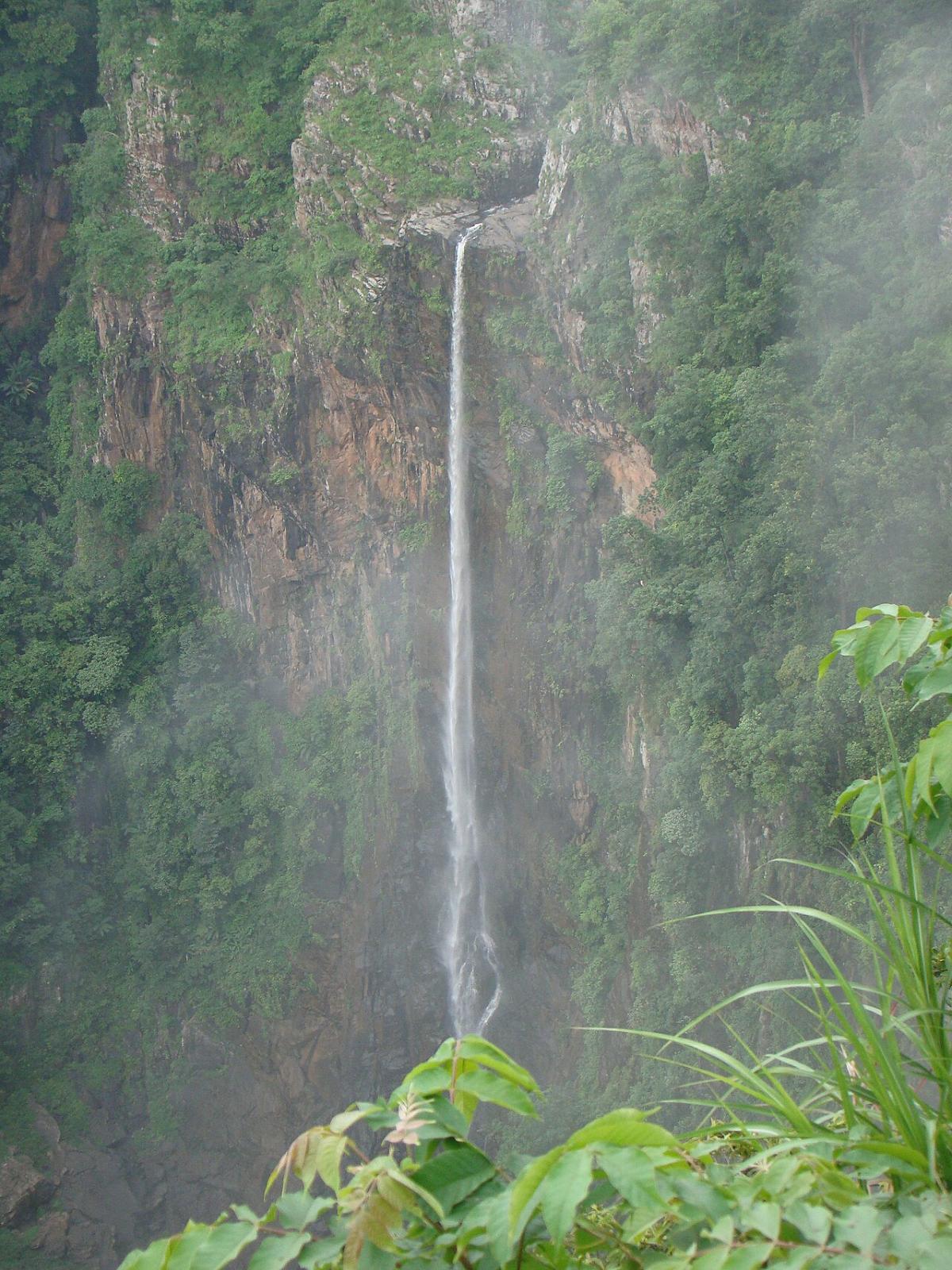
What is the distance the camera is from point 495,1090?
1.43 m

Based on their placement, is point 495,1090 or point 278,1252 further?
point 495,1090

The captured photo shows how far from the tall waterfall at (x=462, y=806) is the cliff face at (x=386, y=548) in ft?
0.54

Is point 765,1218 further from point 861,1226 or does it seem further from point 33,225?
point 33,225

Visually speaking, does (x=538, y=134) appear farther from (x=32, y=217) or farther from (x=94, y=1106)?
(x=94, y=1106)

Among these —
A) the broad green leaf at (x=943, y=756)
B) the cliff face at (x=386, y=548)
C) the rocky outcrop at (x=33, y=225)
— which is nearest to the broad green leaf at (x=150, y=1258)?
the broad green leaf at (x=943, y=756)

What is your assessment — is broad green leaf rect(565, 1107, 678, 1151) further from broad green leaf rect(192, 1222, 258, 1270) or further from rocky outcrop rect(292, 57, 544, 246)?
rocky outcrop rect(292, 57, 544, 246)

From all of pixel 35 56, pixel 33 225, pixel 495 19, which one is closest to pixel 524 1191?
pixel 495 19

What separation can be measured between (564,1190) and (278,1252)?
1.18ft

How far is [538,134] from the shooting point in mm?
13703

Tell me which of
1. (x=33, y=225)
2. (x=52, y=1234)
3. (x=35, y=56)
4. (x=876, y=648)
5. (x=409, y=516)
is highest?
(x=35, y=56)

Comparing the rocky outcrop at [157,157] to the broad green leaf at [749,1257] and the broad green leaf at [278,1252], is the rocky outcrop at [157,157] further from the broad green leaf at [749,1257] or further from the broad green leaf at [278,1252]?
the broad green leaf at [749,1257]

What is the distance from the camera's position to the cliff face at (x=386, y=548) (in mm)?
12555

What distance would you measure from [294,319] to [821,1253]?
1400 cm

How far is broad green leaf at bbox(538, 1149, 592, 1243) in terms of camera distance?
1181 millimetres
